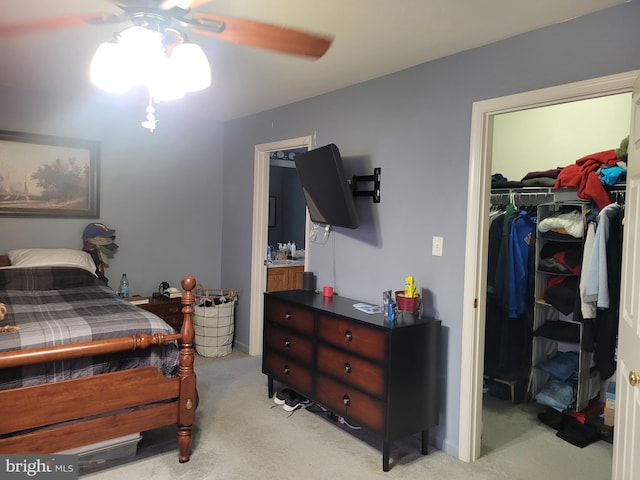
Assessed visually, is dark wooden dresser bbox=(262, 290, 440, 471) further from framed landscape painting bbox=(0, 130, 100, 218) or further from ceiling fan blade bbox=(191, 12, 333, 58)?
framed landscape painting bbox=(0, 130, 100, 218)

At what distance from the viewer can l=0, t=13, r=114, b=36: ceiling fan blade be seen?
5.53 feet

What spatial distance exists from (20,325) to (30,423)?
0.53m

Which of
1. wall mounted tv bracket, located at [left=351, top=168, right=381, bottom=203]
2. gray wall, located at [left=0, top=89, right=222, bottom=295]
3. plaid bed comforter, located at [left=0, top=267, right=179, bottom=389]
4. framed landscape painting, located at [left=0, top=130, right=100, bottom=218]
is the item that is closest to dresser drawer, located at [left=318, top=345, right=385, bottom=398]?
plaid bed comforter, located at [left=0, top=267, right=179, bottom=389]

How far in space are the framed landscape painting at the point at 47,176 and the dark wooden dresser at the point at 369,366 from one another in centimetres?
223

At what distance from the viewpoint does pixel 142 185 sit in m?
4.47

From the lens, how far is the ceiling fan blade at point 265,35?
169cm

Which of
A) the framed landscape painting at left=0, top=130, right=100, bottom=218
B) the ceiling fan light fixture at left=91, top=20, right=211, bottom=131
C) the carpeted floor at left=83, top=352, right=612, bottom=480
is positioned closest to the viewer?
the ceiling fan light fixture at left=91, top=20, right=211, bottom=131

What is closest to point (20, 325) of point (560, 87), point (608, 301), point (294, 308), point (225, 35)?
point (294, 308)

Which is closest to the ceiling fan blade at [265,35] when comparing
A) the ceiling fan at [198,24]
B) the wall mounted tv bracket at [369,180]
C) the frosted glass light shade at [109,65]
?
the ceiling fan at [198,24]

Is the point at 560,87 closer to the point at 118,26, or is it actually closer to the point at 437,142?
the point at 437,142

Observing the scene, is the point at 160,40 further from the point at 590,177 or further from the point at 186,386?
the point at 590,177

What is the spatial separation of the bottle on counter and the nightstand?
0.72 feet

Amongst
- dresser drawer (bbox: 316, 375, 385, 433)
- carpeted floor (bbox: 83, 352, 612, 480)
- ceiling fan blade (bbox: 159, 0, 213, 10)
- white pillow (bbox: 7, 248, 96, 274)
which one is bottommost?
carpeted floor (bbox: 83, 352, 612, 480)

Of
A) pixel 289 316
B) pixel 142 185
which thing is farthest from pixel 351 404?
pixel 142 185
